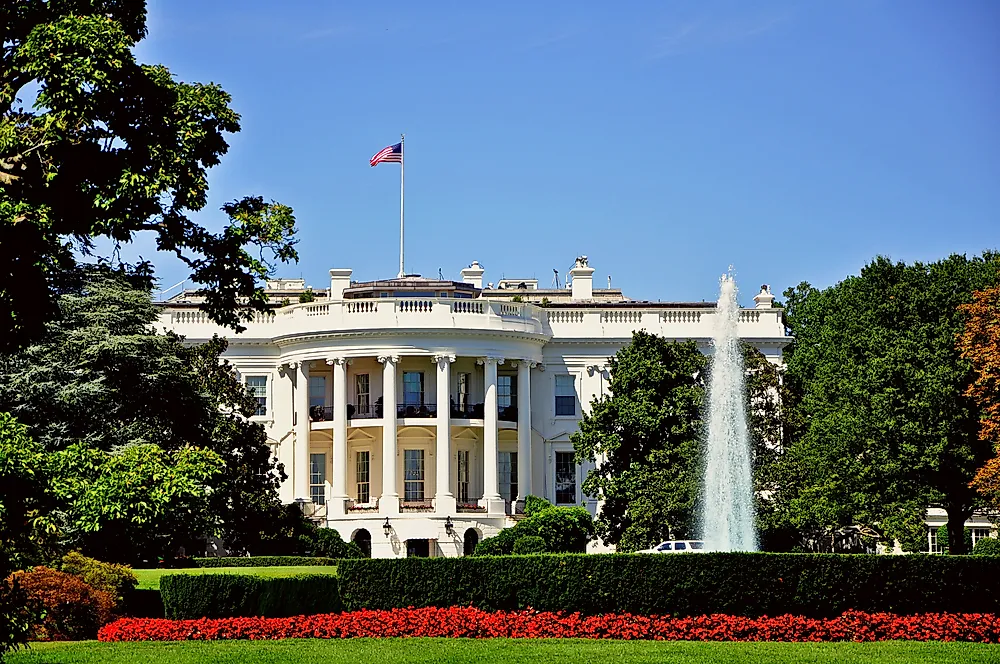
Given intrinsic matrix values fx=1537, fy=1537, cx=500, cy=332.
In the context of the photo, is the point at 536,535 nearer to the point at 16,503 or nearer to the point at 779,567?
the point at 779,567

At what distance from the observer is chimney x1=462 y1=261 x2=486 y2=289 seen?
7562 cm

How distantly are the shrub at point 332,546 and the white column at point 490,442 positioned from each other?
6.68 m

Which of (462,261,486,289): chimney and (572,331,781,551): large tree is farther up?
(462,261,486,289): chimney

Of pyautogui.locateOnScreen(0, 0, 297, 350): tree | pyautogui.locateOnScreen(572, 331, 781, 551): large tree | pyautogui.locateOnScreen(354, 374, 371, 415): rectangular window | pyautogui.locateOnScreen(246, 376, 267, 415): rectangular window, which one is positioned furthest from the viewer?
pyautogui.locateOnScreen(246, 376, 267, 415): rectangular window

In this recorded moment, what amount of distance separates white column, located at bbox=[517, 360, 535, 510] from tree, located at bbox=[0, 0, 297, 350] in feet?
144

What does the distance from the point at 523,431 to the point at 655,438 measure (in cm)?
895

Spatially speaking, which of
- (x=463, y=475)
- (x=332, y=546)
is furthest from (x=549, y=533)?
(x=463, y=475)

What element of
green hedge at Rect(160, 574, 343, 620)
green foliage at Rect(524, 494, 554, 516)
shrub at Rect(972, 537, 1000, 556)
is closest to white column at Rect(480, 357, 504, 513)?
green foliage at Rect(524, 494, 554, 516)

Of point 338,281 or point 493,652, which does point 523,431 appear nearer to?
point 338,281

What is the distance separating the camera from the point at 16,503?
16969mm

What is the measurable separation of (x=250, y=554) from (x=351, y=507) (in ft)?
24.5

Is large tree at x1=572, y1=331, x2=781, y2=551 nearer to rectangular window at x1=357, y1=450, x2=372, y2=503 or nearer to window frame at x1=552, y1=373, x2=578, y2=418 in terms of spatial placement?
window frame at x1=552, y1=373, x2=578, y2=418

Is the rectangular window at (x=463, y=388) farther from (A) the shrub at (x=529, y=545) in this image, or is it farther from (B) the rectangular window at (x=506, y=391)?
(A) the shrub at (x=529, y=545)

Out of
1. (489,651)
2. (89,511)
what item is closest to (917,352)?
(489,651)
